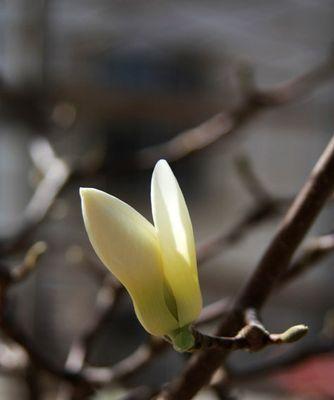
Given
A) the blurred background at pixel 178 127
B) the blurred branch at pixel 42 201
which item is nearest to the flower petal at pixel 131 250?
the blurred branch at pixel 42 201

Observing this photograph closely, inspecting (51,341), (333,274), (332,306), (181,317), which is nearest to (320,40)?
(333,274)

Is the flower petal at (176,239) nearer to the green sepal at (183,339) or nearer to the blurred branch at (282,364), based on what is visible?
the green sepal at (183,339)

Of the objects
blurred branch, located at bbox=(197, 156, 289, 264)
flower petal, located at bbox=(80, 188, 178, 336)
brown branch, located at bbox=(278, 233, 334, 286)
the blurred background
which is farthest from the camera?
the blurred background

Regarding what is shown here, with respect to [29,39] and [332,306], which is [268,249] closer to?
[29,39]

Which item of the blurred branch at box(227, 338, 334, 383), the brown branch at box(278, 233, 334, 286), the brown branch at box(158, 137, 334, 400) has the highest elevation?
the brown branch at box(158, 137, 334, 400)

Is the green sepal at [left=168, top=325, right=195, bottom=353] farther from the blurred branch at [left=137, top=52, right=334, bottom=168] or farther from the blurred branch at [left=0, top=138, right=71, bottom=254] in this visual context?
the blurred branch at [left=137, top=52, right=334, bottom=168]

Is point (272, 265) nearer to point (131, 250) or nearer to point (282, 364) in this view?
point (131, 250)

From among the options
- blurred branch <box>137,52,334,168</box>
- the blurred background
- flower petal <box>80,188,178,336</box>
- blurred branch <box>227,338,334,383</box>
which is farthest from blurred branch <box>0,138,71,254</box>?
the blurred background

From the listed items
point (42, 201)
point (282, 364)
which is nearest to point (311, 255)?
point (282, 364)
